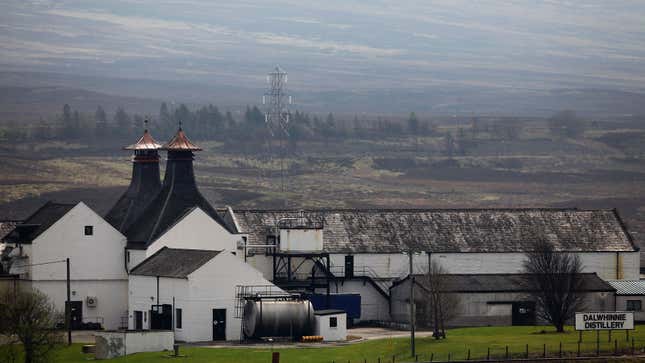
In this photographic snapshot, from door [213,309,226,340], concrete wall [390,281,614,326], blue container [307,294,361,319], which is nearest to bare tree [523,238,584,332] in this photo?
concrete wall [390,281,614,326]

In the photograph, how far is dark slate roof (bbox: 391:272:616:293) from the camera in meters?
76.7

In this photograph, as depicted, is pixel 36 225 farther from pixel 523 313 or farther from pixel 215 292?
pixel 523 313

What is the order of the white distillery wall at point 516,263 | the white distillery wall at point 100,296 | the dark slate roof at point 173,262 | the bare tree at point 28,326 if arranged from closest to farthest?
the bare tree at point 28,326, the dark slate roof at point 173,262, the white distillery wall at point 100,296, the white distillery wall at point 516,263

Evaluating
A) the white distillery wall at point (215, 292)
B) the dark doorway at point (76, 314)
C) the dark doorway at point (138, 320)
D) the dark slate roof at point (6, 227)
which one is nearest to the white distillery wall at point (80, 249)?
the dark doorway at point (76, 314)

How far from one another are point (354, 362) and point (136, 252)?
73.6ft

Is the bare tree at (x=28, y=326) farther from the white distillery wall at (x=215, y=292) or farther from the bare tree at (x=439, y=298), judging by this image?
the bare tree at (x=439, y=298)

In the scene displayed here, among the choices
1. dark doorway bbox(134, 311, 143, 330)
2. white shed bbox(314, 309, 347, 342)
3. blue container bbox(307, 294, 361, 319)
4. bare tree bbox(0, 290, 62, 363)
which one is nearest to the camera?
bare tree bbox(0, 290, 62, 363)

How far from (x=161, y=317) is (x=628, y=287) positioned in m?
25.2

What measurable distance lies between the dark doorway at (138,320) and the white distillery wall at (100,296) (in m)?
3.02

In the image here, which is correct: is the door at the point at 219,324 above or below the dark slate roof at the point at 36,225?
below

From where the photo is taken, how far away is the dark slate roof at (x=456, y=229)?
271ft

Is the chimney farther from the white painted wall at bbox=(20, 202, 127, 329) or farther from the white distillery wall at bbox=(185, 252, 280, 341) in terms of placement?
the white distillery wall at bbox=(185, 252, 280, 341)

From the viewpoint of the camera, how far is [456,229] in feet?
278

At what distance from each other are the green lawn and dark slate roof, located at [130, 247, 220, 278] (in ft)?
19.5
